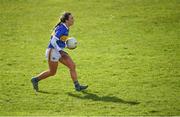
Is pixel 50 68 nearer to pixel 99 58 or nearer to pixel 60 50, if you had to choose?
pixel 60 50

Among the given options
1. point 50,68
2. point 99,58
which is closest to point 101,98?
point 50,68

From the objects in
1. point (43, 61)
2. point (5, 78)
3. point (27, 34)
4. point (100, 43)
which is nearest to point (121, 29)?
point (100, 43)

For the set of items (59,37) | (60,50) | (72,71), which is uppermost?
(59,37)

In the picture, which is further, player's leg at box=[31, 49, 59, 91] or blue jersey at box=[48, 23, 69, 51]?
player's leg at box=[31, 49, 59, 91]

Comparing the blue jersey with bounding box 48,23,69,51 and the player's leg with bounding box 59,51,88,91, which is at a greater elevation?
the blue jersey with bounding box 48,23,69,51

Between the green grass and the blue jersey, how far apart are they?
3.84 feet

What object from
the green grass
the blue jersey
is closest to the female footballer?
the blue jersey

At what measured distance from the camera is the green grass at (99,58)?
11617 mm

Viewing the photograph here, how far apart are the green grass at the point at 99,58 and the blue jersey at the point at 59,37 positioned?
117cm

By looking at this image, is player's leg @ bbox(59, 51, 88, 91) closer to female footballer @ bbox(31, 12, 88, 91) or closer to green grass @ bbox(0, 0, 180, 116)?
female footballer @ bbox(31, 12, 88, 91)

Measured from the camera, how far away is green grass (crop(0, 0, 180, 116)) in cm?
1162

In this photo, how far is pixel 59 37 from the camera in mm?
12578

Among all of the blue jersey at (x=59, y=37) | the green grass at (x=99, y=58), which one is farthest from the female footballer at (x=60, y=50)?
the green grass at (x=99, y=58)

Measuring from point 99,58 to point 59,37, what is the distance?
400 centimetres
